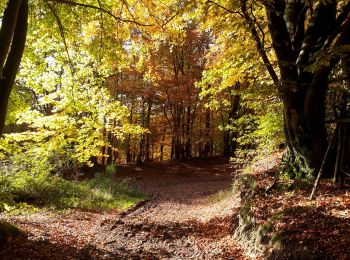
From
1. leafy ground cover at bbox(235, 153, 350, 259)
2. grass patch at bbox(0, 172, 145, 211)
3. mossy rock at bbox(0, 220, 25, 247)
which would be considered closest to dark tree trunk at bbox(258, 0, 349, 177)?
leafy ground cover at bbox(235, 153, 350, 259)

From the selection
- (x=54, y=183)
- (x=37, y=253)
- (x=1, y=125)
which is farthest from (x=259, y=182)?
(x=54, y=183)

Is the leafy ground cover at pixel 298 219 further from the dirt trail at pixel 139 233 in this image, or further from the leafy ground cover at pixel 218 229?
the dirt trail at pixel 139 233

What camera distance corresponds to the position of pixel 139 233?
884 centimetres

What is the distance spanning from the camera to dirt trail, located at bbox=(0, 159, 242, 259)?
6996 millimetres

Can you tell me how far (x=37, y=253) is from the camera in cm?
632

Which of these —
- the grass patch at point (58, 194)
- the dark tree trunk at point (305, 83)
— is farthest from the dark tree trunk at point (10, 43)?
the grass patch at point (58, 194)

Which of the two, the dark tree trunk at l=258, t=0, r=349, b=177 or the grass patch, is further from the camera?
the grass patch

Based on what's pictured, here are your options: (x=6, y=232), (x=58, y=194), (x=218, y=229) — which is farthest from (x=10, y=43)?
(x=58, y=194)

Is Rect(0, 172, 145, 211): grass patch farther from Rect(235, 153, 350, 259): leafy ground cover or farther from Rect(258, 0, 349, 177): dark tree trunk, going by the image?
Rect(258, 0, 349, 177): dark tree trunk

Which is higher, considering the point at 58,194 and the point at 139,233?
the point at 58,194

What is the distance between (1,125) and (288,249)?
16.2 feet

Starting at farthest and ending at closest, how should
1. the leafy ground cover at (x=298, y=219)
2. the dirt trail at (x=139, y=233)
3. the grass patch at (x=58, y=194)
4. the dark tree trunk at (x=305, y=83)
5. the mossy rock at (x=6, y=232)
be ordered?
the grass patch at (x=58, y=194) < the dark tree trunk at (x=305, y=83) < the dirt trail at (x=139, y=233) < the mossy rock at (x=6, y=232) < the leafy ground cover at (x=298, y=219)

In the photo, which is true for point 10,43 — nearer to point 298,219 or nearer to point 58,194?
point 298,219

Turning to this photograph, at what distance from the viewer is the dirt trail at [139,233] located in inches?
275
